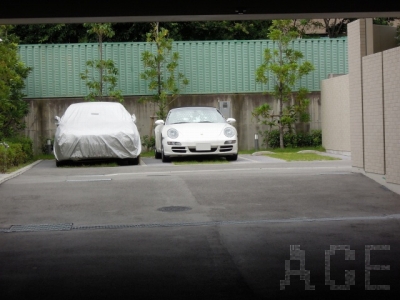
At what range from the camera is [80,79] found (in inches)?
953

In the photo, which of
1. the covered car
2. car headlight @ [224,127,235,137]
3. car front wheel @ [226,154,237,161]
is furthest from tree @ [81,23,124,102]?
car front wheel @ [226,154,237,161]

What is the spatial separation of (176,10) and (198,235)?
9.61ft

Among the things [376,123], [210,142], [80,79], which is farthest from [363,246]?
[80,79]

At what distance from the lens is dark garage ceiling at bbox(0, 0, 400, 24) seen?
9086mm

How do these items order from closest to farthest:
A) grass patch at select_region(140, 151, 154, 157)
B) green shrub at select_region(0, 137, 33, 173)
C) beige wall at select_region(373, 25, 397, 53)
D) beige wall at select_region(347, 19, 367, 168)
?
beige wall at select_region(347, 19, 367, 168), beige wall at select_region(373, 25, 397, 53), green shrub at select_region(0, 137, 33, 173), grass patch at select_region(140, 151, 154, 157)

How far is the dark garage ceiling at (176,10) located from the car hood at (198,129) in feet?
28.9

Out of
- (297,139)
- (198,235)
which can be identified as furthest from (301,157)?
(198,235)

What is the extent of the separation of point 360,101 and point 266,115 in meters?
9.13

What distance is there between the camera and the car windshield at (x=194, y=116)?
2023 centimetres

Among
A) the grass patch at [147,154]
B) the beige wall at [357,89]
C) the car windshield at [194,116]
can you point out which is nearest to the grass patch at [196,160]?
the car windshield at [194,116]

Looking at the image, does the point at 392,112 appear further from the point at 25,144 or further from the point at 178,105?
the point at 178,105

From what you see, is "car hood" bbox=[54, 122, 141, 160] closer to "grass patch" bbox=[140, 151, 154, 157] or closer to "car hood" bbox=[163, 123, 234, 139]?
"car hood" bbox=[163, 123, 234, 139]

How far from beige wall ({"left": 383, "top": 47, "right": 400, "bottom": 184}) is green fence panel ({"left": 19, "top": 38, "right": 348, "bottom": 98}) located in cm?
1144

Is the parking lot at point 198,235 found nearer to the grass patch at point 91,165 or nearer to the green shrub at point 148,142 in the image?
the grass patch at point 91,165
